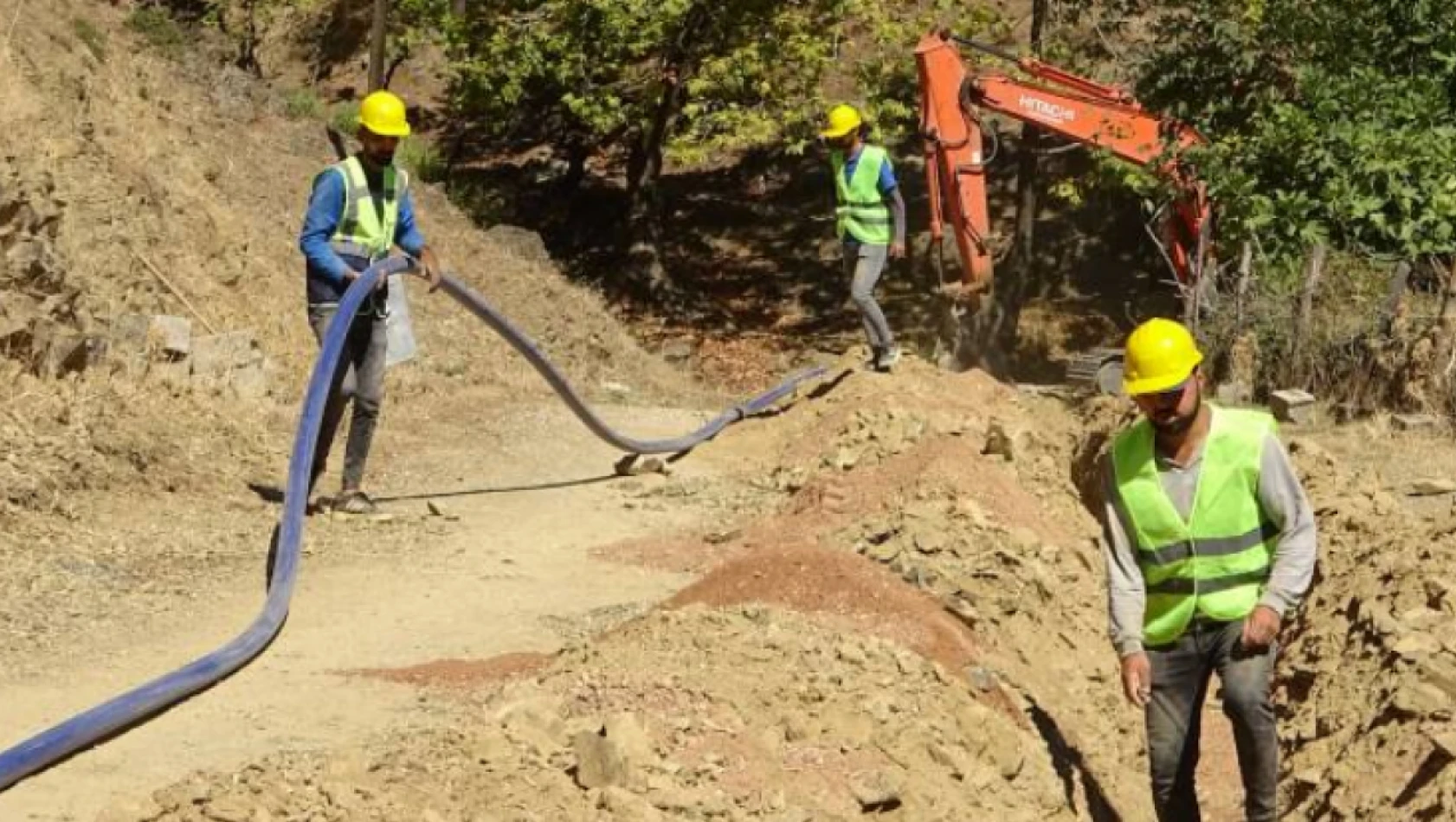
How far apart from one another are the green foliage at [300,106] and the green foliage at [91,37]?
15.9ft

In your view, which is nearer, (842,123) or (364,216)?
(364,216)

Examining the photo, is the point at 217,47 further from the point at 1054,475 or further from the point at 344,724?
the point at 344,724

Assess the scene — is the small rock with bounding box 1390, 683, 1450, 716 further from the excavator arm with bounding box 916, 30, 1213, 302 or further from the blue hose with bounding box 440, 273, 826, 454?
the excavator arm with bounding box 916, 30, 1213, 302

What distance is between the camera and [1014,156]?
3086 centimetres

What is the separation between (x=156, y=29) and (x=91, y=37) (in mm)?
11928

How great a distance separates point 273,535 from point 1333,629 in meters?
5.24

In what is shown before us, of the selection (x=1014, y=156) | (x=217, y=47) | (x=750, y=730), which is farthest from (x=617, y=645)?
(x=217, y=47)

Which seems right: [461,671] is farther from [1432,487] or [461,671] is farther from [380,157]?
[1432,487]

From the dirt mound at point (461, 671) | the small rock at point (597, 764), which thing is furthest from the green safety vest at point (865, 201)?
the small rock at point (597, 764)

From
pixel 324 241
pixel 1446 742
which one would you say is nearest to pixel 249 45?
pixel 324 241

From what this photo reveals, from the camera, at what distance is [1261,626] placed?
6641 millimetres

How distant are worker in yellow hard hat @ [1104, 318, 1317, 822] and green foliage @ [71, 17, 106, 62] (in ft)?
44.1

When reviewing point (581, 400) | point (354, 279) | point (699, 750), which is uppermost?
point (354, 279)

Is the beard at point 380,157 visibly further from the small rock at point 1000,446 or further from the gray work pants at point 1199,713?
the gray work pants at point 1199,713
